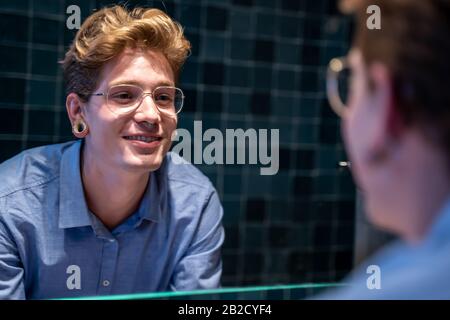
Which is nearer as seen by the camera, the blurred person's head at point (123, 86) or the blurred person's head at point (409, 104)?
the blurred person's head at point (409, 104)

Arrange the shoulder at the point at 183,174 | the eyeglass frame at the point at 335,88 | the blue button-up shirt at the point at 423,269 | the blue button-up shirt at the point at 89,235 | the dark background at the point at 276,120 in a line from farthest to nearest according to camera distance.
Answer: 1. the dark background at the point at 276,120
2. the shoulder at the point at 183,174
3. the blue button-up shirt at the point at 89,235
4. the eyeglass frame at the point at 335,88
5. the blue button-up shirt at the point at 423,269

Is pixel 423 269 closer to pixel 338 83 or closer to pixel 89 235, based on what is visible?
pixel 338 83

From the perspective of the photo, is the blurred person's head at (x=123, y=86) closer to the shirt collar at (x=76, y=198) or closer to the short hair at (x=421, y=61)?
the shirt collar at (x=76, y=198)

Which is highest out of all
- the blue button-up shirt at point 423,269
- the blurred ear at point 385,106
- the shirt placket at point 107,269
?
the blurred ear at point 385,106

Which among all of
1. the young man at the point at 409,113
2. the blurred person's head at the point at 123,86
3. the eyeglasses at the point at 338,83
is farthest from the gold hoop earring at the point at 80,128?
the young man at the point at 409,113

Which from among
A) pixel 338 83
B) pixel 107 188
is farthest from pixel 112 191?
pixel 338 83

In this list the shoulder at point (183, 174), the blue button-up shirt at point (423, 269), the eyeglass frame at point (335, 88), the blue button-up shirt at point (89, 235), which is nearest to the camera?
the blue button-up shirt at point (423, 269)

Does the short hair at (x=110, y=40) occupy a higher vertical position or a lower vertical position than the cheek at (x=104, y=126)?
higher

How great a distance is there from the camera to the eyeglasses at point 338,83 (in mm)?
678

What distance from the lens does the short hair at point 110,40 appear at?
3.70ft

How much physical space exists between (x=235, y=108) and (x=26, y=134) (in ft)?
1.47

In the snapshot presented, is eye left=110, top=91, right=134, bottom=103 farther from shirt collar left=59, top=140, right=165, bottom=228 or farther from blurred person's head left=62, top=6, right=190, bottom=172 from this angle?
shirt collar left=59, top=140, right=165, bottom=228

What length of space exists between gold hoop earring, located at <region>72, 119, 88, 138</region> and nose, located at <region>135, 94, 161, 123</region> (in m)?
0.12

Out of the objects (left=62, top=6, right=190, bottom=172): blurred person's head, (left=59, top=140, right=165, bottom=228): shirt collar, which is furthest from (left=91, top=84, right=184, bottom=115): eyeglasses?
(left=59, top=140, right=165, bottom=228): shirt collar
